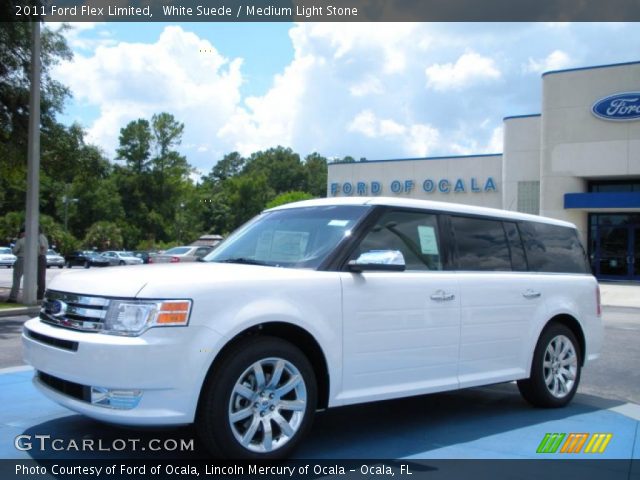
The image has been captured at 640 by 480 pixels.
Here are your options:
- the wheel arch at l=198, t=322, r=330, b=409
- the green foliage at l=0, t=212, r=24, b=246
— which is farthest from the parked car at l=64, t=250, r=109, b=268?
the wheel arch at l=198, t=322, r=330, b=409

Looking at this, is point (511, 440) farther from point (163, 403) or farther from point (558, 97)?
point (558, 97)

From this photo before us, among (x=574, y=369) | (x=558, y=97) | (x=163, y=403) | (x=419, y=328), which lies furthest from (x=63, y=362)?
(x=558, y=97)

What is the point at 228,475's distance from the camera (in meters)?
4.22

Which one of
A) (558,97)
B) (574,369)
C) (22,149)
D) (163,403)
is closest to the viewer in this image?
(163,403)

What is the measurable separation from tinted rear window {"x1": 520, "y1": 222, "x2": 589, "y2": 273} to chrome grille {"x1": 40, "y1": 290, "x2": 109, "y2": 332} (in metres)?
4.09

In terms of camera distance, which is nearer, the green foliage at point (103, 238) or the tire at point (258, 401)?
the tire at point (258, 401)

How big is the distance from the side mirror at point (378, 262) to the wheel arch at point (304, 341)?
2.06ft

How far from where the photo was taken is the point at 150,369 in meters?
3.91

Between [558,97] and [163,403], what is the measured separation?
32.1 meters

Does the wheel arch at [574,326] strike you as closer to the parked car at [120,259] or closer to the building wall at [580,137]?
the building wall at [580,137]

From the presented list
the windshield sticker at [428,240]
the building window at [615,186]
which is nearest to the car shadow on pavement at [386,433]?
the windshield sticker at [428,240]

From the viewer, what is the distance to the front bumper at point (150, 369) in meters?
3.91

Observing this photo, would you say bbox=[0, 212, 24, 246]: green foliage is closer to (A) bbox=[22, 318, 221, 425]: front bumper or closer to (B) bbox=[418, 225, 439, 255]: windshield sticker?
(B) bbox=[418, 225, 439, 255]: windshield sticker

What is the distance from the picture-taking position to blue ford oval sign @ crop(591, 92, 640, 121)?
99.9 feet
